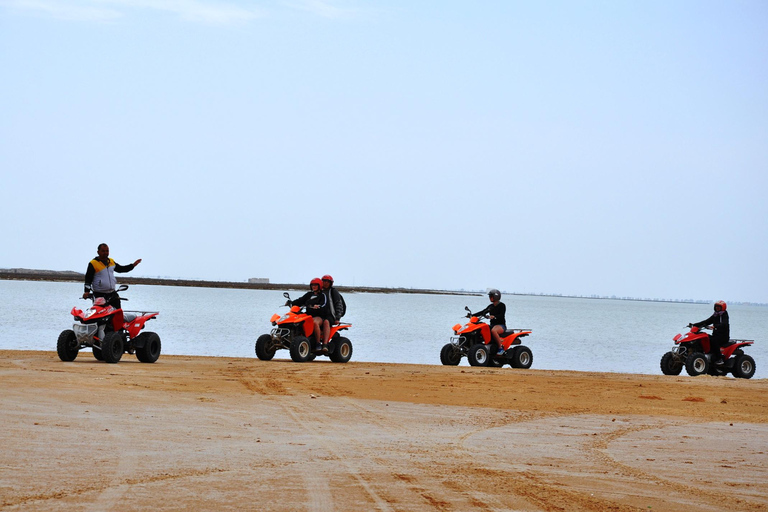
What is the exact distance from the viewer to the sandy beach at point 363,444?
622cm

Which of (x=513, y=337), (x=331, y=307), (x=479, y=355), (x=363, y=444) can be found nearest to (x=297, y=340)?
(x=331, y=307)

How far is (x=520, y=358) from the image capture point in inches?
797

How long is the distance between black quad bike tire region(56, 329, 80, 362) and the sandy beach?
3.36 ft

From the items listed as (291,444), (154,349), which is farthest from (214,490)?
(154,349)

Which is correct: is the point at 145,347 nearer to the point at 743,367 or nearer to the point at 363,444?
the point at 363,444

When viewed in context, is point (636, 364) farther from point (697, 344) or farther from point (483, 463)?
point (483, 463)

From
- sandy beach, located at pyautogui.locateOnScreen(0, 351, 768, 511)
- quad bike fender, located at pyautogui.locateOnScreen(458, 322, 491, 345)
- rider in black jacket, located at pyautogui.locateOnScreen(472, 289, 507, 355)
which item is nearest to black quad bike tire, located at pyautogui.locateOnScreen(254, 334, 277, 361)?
sandy beach, located at pyautogui.locateOnScreen(0, 351, 768, 511)

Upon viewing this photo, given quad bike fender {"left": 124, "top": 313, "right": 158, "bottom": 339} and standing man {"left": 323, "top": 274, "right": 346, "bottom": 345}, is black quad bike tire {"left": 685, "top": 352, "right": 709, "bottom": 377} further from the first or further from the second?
quad bike fender {"left": 124, "top": 313, "right": 158, "bottom": 339}

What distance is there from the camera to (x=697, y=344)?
20.3 metres

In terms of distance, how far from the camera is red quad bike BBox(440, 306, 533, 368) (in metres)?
20.0

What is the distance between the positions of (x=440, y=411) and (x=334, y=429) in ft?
8.31

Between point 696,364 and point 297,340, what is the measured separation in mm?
8438

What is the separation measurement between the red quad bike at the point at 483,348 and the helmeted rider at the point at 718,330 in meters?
3.76

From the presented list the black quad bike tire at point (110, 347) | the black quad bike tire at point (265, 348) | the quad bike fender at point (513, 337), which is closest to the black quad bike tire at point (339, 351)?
the black quad bike tire at point (265, 348)
